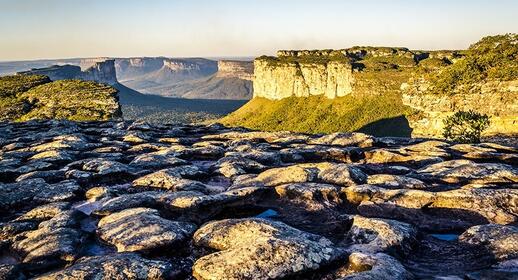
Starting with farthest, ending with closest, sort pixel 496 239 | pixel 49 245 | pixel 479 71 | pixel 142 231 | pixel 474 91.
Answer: pixel 479 71
pixel 474 91
pixel 142 231
pixel 49 245
pixel 496 239

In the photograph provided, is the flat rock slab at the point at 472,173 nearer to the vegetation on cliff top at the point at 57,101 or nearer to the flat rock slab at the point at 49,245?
the flat rock slab at the point at 49,245

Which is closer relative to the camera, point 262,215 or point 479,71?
point 262,215

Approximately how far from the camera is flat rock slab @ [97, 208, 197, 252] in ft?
45.3

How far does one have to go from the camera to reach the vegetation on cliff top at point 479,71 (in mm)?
106250

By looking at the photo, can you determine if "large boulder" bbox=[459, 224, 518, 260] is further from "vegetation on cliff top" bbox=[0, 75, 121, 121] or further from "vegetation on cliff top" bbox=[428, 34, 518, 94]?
"vegetation on cliff top" bbox=[0, 75, 121, 121]

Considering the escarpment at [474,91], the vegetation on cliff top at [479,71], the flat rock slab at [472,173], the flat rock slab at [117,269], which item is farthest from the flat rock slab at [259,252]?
the vegetation on cliff top at [479,71]

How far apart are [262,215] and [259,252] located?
5.74 m

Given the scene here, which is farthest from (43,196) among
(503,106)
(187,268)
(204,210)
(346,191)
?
(503,106)

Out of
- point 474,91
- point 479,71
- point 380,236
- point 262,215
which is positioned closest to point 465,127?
point 474,91

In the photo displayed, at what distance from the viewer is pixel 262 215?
17.5 meters

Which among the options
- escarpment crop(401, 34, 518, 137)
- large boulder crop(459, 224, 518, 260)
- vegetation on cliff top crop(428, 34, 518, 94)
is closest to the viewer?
large boulder crop(459, 224, 518, 260)

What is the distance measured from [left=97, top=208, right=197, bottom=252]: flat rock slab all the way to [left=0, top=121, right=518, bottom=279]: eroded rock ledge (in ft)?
0.18

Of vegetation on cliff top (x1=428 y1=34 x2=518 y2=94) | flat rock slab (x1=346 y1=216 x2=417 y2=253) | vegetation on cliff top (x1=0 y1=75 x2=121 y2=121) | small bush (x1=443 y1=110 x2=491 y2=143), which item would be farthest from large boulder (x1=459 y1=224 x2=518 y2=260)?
vegetation on cliff top (x1=0 y1=75 x2=121 y2=121)

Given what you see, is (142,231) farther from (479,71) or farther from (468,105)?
(479,71)
